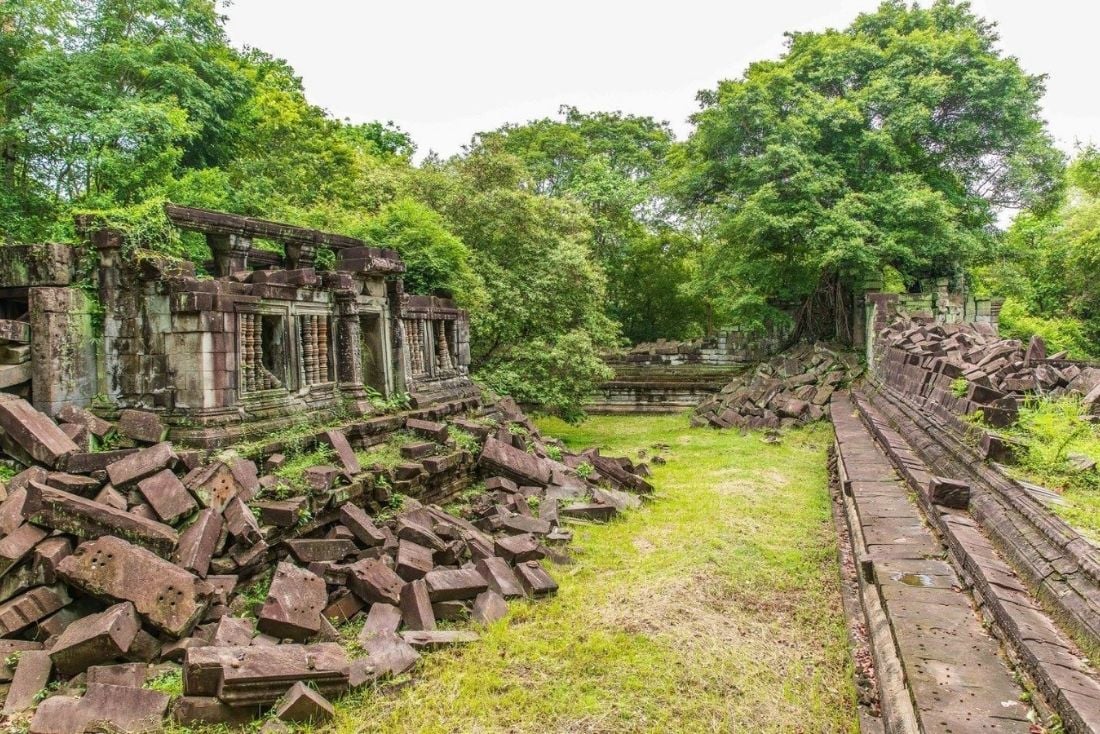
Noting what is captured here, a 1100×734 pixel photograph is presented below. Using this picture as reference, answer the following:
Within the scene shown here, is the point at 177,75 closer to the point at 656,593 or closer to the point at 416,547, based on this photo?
the point at 416,547

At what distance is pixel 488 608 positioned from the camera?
202 inches

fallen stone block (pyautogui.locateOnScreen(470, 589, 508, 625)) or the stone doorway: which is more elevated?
the stone doorway

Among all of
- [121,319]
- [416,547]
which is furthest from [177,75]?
[416,547]

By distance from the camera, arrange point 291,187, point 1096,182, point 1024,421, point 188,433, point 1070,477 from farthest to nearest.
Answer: point 1096,182 → point 291,187 → point 188,433 → point 1024,421 → point 1070,477

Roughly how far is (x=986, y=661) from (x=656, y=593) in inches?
106

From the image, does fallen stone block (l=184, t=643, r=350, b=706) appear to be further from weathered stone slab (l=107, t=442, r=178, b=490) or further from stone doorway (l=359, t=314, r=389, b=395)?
stone doorway (l=359, t=314, r=389, b=395)

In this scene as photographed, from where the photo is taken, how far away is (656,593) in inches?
219

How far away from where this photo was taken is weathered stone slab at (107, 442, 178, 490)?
504 centimetres

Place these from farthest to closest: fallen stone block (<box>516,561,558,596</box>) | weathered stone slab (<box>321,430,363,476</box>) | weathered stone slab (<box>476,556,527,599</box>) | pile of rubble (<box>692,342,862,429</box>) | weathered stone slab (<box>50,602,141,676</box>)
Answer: pile of rubble (<box>692,342,862,429</box>) → weathered stone slab (<box>321,430,363,476</box>) → fallen stone block (<box>516,561,558,596</box>) → weathered stone slab (<box>476,556,527,599</box>) → weathered stone slab (<box>50,602,141,676</box>)

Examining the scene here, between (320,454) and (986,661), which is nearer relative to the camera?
(986,661)

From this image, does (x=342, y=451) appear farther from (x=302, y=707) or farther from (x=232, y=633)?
(x=302, y=707)

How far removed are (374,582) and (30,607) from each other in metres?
2.21

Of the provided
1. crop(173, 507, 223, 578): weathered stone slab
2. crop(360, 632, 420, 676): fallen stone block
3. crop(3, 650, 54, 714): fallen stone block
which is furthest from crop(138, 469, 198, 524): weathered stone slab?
crop(360, 632, 420, 676): fallen stone block

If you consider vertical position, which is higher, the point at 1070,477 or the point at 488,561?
the point at 1070,477
